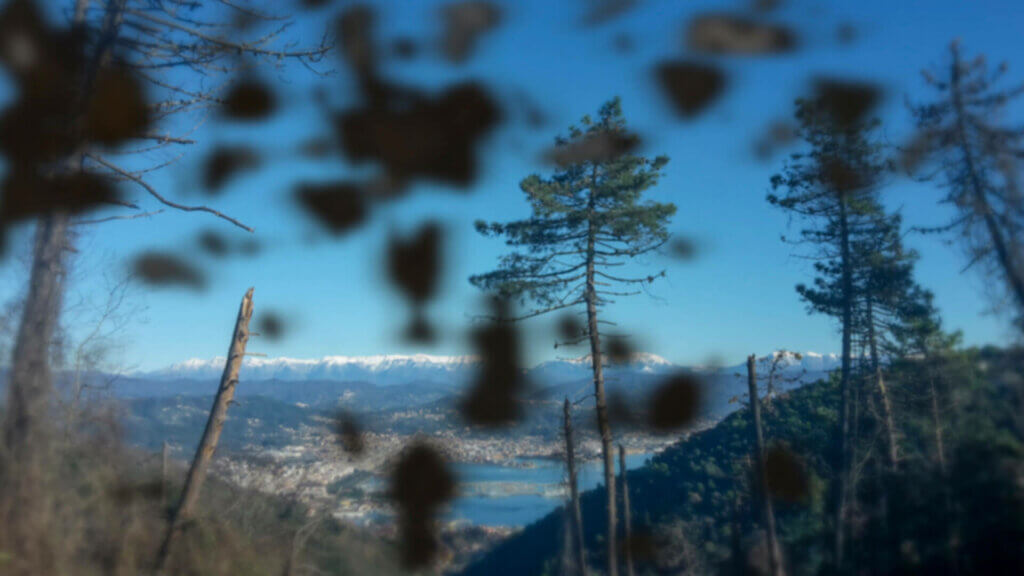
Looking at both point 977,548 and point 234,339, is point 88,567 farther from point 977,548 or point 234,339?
point 977,548

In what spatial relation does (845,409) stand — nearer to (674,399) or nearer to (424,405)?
(674,399)

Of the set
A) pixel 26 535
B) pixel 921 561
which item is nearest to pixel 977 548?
pixel 921 561

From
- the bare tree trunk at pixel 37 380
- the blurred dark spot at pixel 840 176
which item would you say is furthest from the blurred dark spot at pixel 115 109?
the blurred dark spot at pixel 840 176

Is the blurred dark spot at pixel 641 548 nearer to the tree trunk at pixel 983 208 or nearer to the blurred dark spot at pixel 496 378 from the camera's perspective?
the blurred dark spot at pixel 496 378

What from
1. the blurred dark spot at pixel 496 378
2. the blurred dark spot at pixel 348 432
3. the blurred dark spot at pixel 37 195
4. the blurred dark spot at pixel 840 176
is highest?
the blurred dark spot at pixel 840 176

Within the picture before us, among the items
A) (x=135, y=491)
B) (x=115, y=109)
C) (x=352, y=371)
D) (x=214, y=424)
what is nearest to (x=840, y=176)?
(x=214, y=424)

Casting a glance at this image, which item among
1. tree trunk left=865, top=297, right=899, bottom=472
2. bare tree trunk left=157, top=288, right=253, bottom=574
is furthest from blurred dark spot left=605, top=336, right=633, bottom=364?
bare tree trunk left=157, top=288, right=253, bottom=574
